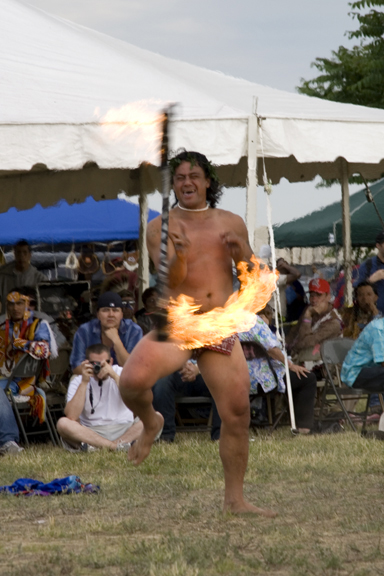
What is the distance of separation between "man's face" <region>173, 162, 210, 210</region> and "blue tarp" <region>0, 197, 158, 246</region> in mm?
10555

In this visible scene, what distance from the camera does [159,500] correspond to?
533 cm

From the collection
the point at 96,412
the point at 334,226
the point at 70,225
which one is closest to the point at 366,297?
the point at 96,412

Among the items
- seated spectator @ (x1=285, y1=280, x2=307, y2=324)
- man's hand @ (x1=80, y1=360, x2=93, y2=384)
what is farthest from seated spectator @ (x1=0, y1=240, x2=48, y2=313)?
man's hand @ (x1=80, y1=360, x2=93, y2=384)

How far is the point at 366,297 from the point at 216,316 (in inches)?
189

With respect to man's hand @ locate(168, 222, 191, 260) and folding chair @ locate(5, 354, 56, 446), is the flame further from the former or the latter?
folding chair @ locate(5, 354, 56, 446)

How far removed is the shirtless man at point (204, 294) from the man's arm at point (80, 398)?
8.68 feet

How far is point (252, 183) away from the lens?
7.86 m

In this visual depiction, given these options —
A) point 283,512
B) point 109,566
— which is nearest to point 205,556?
point 109,566

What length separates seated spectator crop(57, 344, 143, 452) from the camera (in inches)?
295

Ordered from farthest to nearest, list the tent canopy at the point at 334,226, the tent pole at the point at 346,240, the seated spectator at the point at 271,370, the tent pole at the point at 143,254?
the tent canopy at the point at 334,226, the tent pole at the point at 143,254, the tent pole at the point at 346,240, the seated spectator at the point at 271,370

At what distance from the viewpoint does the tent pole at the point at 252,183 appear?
7.71 metres

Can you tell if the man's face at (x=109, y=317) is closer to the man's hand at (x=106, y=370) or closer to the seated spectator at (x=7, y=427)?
the man's hand at (x=106, y=370)

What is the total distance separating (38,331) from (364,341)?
289 centimetres

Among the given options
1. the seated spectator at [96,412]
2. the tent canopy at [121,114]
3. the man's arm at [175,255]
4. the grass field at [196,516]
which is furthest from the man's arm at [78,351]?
the man's arm at [175,255]
